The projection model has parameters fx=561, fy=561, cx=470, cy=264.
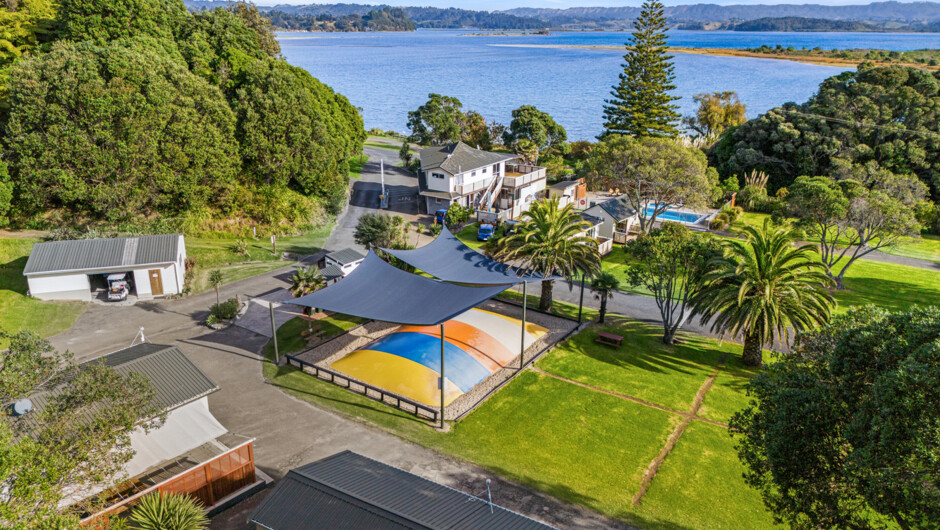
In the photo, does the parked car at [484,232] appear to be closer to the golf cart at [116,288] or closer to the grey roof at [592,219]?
the grey roof at [592,219]

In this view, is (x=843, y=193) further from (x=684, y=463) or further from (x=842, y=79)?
(x=842, y=79)

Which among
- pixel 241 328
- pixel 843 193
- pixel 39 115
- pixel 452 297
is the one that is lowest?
pixel 241 328

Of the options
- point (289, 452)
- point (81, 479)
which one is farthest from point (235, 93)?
point (81, 479)

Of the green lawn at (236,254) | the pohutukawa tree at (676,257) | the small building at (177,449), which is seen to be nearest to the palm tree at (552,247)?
the pohutukawa tree at (676,257)

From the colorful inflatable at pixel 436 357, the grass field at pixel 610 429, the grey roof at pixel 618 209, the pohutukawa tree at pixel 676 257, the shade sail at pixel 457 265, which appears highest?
the pohutukawa tree at pixel 676 257

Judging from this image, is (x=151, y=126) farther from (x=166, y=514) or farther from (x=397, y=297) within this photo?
(x=166, y=514)

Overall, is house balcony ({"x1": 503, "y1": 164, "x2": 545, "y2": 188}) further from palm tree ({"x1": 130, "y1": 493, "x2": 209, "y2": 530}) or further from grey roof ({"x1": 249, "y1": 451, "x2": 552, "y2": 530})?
palm tree ({"x1": 130, "y1": 493, "x2": 209, "y2": 530})
